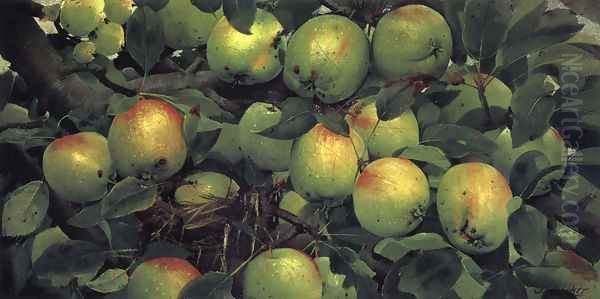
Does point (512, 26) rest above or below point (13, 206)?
above

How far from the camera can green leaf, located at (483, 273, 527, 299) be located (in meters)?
0.93

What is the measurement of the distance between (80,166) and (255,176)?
214 mm

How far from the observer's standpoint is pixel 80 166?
3.28 feet

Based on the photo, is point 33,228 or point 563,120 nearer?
point 563,120

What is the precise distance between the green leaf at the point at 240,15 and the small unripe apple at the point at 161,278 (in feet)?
0.95

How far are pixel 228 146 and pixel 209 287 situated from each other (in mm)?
170

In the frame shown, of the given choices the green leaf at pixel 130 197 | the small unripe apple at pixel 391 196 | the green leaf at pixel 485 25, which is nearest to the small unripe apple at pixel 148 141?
the green leaf at pixel 130 197

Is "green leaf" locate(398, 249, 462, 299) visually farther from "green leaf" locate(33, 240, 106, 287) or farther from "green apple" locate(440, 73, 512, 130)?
"green leaf" locate(33, 240, 106, 287)

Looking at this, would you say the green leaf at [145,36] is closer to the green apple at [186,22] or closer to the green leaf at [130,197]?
the green apple at [186,22]

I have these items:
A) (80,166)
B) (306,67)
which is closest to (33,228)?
(80,166)

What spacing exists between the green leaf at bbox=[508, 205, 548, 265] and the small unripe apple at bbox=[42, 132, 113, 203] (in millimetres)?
485

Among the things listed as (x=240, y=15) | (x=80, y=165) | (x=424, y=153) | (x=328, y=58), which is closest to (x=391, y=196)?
(x=424, y=153)

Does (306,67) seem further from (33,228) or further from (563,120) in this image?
(33,228)

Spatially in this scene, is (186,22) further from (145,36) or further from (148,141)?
(148,141)
